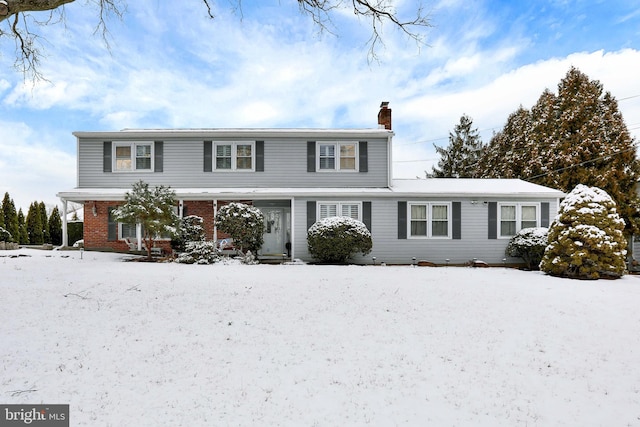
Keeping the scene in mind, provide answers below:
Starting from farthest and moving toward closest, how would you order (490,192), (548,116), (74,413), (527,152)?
(527,152)
(548,116)
(490,192)
(74,413)

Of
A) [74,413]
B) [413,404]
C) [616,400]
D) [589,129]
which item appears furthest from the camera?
[589,129]

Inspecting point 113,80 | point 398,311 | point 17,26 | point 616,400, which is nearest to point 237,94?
point 113,80

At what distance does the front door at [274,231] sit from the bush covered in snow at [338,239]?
10.5 feet

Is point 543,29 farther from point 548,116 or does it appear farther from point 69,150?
point 69,150

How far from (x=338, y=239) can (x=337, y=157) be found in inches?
180

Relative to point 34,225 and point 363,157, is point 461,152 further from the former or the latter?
point 34,225

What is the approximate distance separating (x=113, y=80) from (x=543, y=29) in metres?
17.2

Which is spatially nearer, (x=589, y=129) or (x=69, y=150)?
(x=69, y=150)

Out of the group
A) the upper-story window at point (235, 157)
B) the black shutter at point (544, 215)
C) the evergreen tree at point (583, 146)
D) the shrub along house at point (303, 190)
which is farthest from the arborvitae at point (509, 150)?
the upper-story window at point (235, 157)

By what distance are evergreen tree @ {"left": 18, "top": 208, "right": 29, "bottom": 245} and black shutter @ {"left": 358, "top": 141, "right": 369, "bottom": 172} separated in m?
20.9

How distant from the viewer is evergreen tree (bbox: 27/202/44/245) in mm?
22500

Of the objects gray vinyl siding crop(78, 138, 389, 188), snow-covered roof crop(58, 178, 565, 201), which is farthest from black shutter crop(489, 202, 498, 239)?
gray vinyl siding crop(78, 138, 389, 188)

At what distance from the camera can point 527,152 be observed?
26.1m

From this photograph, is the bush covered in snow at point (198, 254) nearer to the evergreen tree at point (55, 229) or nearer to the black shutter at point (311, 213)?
the black shutter at point (311, 213)
